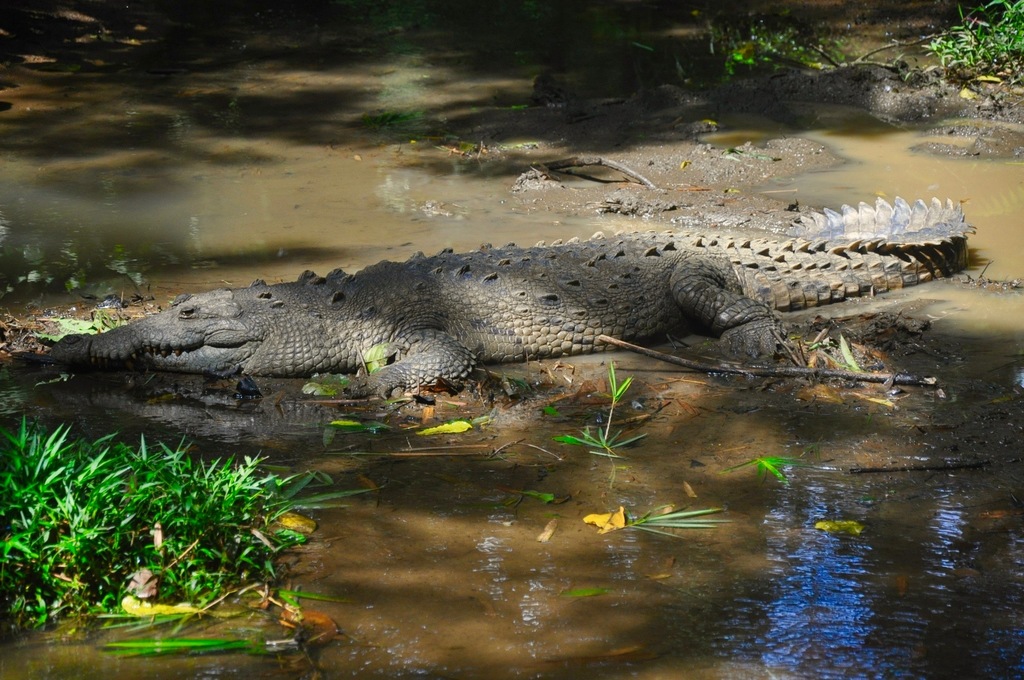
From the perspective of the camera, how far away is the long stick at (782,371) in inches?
204

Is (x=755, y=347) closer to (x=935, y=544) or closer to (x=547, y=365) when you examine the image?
(x=547, y=365)

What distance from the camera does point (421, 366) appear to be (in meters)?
5.51

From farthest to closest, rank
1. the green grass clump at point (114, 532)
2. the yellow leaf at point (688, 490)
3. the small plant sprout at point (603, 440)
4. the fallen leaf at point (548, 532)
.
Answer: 1. the small plant sprout at point (603, 440)
2. the yellow leaf at point (688, 490)
3. the fallen leaf at point (548, 532)
4. the green grass clump at point (114, 532)

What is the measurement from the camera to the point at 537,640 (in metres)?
3.18

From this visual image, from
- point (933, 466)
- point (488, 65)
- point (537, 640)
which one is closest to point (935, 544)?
point (933, 466)

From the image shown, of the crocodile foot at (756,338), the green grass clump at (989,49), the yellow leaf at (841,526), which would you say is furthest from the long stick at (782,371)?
the green grass clump at (989,49)

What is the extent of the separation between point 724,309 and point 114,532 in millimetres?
3953

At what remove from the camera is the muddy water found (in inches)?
123

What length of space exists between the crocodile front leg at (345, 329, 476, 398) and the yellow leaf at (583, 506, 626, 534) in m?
1.76

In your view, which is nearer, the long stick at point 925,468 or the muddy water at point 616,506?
the muddy water at point 616,506

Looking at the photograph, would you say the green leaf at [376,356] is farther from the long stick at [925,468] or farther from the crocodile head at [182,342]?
the long stick at [925,468]

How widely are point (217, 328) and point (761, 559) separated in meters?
3.37

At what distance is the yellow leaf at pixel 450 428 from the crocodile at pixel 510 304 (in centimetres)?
58

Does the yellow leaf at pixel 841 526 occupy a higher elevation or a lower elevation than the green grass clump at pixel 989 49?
lower
